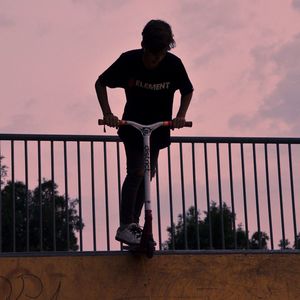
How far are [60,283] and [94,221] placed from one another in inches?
27.4

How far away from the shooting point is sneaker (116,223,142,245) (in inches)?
269

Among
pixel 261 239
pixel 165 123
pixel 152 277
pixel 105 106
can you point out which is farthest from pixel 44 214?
pixel 261 239

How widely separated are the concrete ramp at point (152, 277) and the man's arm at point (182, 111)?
1.26 metres

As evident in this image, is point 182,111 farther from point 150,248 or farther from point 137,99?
point 150,248

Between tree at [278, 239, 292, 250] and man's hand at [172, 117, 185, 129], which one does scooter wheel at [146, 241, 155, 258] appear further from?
tree at [278, 239, 292, 250]

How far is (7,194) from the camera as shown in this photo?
8.10 metres

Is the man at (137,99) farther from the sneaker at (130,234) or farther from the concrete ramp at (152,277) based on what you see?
the concrete ramp at (152,277)

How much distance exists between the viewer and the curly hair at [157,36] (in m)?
6.45

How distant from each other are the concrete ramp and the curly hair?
1.89 meters

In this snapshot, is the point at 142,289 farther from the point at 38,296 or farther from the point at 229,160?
the point at 229,160

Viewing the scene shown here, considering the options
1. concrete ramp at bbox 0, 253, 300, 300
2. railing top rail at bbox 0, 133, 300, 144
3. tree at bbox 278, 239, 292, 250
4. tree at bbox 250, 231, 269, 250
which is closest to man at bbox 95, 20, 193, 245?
concrete ramp at bbox 0, 253, 300, 300

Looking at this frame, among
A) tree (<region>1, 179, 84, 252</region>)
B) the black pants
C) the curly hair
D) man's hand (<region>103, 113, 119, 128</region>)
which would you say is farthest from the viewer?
tree (<region>1, 179, 84, 252</region>)

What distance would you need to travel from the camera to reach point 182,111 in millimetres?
7039

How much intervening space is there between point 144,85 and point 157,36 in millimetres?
578
